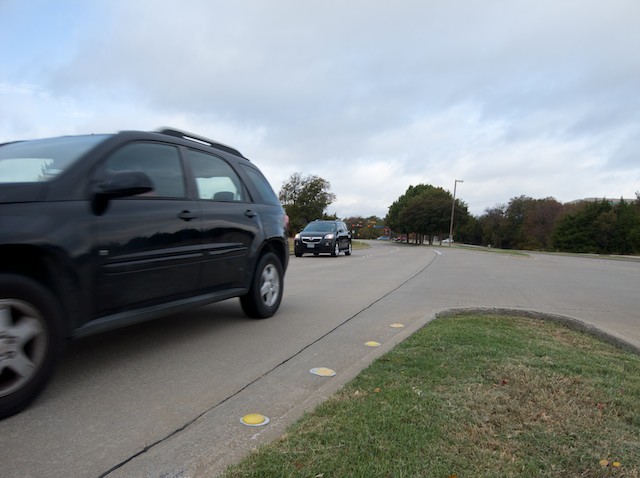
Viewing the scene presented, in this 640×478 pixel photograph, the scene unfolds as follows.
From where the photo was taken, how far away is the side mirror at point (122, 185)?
10.6 feet

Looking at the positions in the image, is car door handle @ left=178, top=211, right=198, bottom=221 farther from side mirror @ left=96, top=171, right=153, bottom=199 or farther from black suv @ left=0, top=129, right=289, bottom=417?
side mirror @ left=96, top=171, right=153, bottom=199

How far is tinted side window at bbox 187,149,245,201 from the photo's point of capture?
444 cm

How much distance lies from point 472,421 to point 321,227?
1753 cm

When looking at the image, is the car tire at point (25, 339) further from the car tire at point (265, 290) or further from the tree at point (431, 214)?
the tree at point (431, 214)

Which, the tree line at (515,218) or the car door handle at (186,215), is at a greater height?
the tree line at (515,218)

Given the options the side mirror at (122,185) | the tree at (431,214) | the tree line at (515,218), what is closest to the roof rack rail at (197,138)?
the side mirror at (122,185)

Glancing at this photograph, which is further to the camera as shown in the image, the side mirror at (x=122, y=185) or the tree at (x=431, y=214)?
the tree at (x=431, y=214)

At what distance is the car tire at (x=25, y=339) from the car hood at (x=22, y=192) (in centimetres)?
46

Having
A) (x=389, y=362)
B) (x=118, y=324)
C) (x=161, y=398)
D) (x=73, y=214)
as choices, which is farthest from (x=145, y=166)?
(x=389, y=362)

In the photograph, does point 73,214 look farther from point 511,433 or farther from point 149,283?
point 511,433

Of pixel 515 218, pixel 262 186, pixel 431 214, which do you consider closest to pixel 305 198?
pixel 431 214

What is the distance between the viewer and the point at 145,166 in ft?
12.6

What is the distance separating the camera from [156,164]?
398 cm

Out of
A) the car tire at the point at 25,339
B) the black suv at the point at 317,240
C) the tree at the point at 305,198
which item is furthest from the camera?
the tree at the point at 305,198
